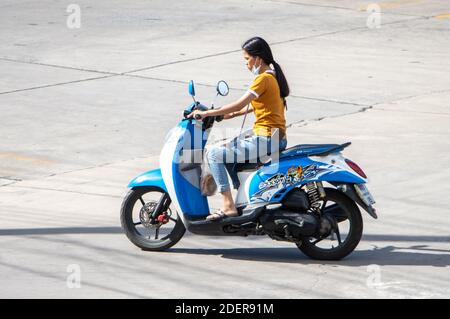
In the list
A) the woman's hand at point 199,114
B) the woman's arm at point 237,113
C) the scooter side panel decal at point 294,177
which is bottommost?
the scooter side panel decal at point 294,177

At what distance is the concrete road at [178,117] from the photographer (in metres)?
8.52

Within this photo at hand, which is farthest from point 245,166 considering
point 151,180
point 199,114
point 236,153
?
point 151,180

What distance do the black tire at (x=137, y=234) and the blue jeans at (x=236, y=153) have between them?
610 mm

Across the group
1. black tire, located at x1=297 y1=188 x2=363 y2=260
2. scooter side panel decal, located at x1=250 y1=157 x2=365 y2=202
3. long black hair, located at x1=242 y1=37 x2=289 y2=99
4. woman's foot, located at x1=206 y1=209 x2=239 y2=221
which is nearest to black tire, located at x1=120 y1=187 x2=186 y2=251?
woman's foot, located at x1=206 y1=209 x2=239 y2=221

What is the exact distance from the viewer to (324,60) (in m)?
17.8

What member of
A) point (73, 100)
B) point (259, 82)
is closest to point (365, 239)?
point (259, 82)

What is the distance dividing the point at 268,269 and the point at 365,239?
1.22 meters

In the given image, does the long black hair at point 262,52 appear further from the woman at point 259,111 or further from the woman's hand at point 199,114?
the woman's hand at point 199,114

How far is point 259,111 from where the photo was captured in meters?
8.88

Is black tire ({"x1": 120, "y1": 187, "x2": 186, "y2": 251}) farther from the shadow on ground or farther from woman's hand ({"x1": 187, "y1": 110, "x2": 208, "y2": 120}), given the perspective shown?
woman's hand ({"x1": 187, "y1": 110, "x2": 208, "y2": 120})

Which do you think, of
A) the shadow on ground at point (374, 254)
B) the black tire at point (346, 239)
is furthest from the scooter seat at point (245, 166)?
the shadow on ground at point (374, 254)

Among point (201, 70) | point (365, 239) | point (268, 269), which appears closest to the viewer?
point (268, 269)

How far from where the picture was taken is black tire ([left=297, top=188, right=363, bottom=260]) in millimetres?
8758
